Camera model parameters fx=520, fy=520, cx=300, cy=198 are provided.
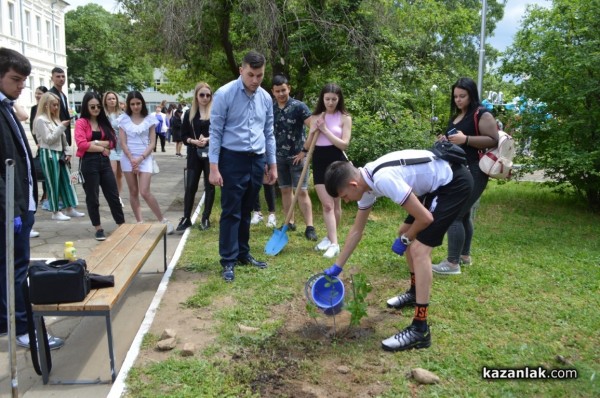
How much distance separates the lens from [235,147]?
15.8 feet

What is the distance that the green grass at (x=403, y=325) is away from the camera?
9.99ft

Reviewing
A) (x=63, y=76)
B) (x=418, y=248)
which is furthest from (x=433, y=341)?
(x=63, y=76)

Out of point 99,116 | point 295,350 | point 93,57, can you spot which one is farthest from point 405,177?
point 93,57

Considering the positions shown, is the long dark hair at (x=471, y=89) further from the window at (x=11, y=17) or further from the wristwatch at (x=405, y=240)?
the window at (x=11, y=17)

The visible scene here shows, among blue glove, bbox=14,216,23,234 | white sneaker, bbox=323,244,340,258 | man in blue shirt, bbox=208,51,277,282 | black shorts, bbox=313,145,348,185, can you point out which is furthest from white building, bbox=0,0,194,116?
blue glove, bbox=14,216,23,234

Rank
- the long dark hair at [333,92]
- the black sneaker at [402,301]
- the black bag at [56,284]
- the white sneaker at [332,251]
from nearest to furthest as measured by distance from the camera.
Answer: the black bag at [56,284] → the black sneaker at [402,301] → the white sneaker at [332,251] → the long dark hair at [333,92]

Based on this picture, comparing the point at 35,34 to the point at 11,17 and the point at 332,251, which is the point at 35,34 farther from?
the point at 332,251

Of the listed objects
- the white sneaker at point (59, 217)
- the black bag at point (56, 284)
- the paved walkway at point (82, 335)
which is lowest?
the paved walkway at point (82, 335)

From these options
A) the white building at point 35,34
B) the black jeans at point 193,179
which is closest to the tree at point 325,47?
the black jeans at point 193,179

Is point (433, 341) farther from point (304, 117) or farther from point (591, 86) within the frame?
point (591, 86)

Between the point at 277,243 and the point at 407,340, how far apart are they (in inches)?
95.9

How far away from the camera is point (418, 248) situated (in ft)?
11.3

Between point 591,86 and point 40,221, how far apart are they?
8.19m

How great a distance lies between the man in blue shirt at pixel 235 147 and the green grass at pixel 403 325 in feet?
1.54
